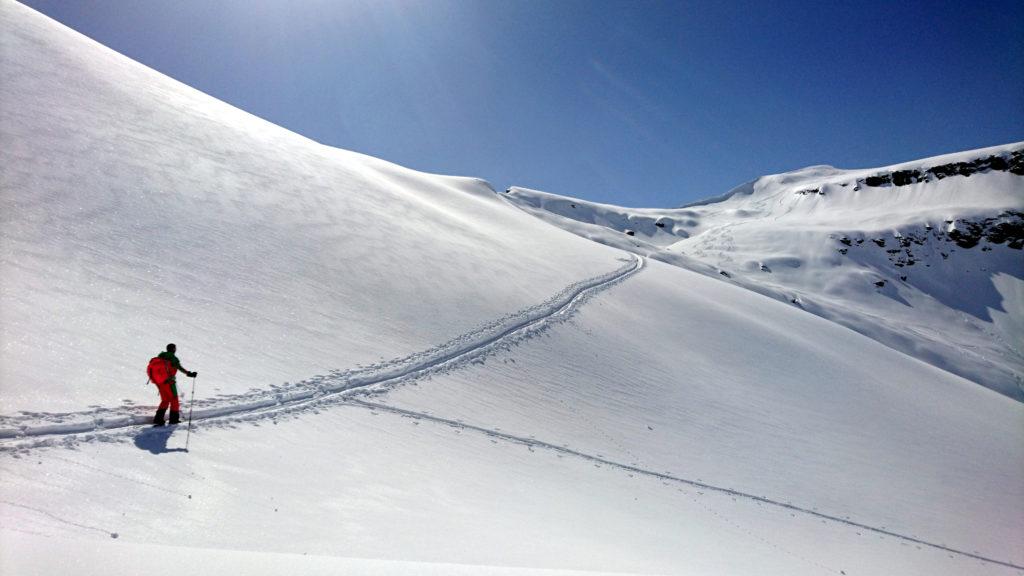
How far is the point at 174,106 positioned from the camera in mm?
26094

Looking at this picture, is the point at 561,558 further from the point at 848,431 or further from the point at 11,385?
the point at 848,431

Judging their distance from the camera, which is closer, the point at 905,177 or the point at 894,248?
the point at 894,248

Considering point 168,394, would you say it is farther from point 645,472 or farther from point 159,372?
point 645,472

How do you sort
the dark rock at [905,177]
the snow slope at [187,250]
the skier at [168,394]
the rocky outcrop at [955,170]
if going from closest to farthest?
the skier at [168,394] < the snow slope at [187,250] < the rocky outcrop at [955,170] < the dark rock at [905,177]

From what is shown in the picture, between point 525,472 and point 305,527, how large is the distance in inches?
201

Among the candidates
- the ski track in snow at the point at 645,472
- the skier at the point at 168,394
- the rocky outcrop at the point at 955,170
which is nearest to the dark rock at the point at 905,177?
the rocky outcrop at the point at 955,170

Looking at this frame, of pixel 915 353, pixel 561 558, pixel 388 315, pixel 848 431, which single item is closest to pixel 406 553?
pixel 561 558

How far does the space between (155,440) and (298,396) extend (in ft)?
10.1

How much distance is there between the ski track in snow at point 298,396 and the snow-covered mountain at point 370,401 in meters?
0.06

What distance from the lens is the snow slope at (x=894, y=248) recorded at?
57719mm

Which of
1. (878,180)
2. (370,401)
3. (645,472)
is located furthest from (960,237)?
(370,401)

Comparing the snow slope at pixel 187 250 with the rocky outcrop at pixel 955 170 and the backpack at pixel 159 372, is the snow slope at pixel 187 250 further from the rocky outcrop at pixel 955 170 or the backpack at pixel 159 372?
the rocky outcrop at pixel 955 170

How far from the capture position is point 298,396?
10586mm

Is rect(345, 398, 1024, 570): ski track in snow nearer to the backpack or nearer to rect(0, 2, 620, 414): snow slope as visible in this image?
rect(0, 2, 620, 414): snow slope
